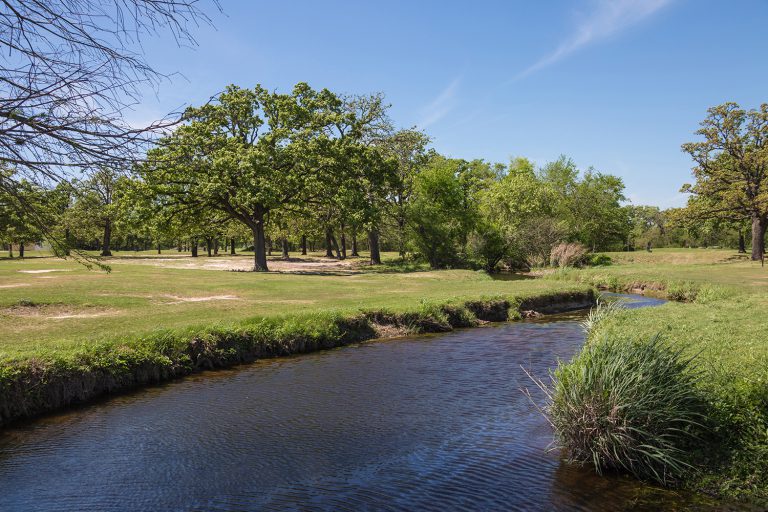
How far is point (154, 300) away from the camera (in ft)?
73.2

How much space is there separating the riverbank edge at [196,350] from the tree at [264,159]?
19291mm

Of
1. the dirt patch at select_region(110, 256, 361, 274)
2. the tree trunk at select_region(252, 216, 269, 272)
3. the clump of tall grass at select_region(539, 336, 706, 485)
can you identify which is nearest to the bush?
the dirt patch at select_region(110, 256, 361, 274)

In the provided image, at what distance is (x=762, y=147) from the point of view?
50.5m

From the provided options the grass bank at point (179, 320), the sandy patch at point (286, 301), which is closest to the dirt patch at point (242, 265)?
the grass bank at point (179, 320)

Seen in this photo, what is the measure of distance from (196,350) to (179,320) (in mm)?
3587

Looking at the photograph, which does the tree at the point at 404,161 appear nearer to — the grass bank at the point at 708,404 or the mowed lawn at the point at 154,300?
the mowed lawn at the point at 154,300

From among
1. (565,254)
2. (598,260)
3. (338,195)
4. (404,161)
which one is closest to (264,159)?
(338,195)

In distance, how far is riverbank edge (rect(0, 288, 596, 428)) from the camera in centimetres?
1077

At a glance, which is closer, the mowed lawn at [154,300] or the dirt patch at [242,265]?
the mowed lawn at [154,300]

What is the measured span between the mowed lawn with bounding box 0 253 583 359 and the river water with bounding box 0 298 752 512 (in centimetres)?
317

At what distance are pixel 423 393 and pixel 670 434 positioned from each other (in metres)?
5.70

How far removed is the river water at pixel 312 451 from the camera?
7066 mm

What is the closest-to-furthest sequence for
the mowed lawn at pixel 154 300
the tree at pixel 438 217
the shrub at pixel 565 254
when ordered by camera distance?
the mowed lawn at pixel 154 300 < the tree at pixel 438 217 < the shrub at pixel 565 254

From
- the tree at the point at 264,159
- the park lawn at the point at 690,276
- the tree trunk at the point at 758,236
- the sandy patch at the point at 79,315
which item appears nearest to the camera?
the sandy patch at the point at 79,315
